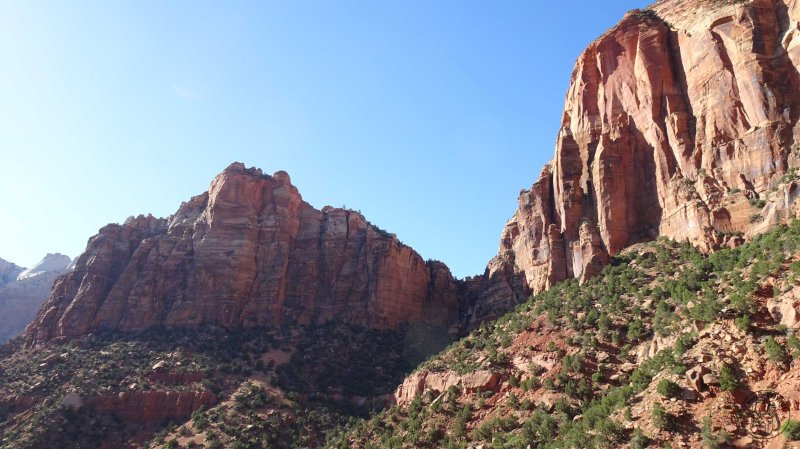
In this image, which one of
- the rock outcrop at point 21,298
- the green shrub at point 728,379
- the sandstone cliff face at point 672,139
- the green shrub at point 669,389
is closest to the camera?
the green shrub at point 728,379

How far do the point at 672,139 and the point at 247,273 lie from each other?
5355 cm

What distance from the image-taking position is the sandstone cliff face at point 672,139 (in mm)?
42156

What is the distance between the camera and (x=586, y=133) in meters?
58.2

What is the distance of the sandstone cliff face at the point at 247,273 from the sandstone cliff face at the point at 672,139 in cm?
1995

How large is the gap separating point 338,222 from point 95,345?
3514 cm

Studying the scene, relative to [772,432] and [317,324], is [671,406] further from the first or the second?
[317,324]

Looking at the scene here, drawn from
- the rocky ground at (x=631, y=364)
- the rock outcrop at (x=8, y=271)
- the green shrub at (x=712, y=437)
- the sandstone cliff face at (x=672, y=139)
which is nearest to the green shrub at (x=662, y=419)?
the rocky ground at (x=631, y=364)

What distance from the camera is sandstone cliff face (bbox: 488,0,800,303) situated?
138 ft

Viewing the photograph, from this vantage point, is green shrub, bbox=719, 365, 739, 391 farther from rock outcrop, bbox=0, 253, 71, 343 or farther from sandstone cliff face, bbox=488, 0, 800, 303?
rock outcrop, bbox=0, 253, 71, 343

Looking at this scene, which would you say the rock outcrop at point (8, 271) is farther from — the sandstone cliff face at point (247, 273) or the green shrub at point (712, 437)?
the green shrub at point (712, 437)

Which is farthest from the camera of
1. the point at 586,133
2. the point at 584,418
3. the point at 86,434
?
the point at 586,133

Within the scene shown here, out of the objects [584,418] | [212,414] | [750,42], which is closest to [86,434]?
[212,414]

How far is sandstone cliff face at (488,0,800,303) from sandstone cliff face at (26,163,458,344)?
1995 centimetres

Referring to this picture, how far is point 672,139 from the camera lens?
1951 inches
